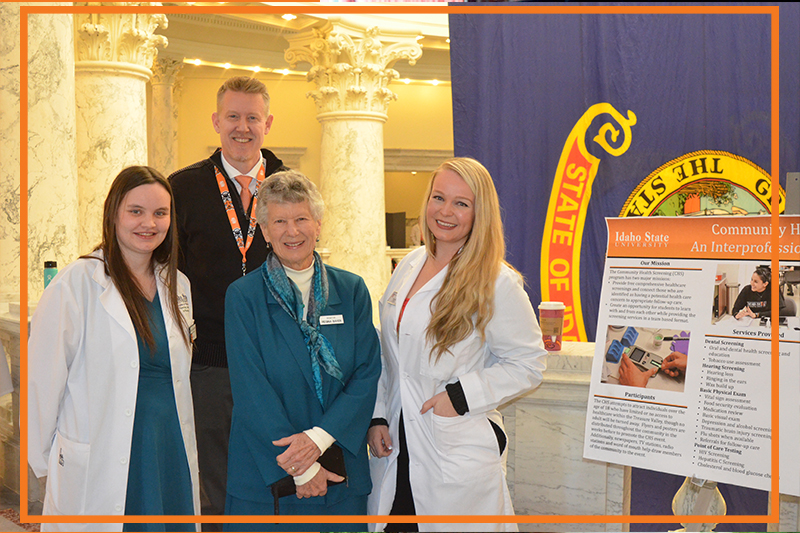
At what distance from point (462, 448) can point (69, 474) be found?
4.51 ft

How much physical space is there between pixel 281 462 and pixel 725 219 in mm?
1758

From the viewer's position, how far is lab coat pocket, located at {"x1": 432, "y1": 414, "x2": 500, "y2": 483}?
226 centimetres

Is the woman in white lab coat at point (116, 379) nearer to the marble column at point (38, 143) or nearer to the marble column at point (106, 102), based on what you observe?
the marble column at point (38, 143)

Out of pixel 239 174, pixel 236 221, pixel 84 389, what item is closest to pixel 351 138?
pixel 239 174

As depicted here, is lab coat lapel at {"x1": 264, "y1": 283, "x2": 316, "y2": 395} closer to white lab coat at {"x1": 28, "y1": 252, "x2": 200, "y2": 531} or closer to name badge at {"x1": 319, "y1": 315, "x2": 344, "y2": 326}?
name badge at {"x1": 319, "y1": 315, "x2": 344, "y2": 326}

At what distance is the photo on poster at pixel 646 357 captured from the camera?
7.95 feet

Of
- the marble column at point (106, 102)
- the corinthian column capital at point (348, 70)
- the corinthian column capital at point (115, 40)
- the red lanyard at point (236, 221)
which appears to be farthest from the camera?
the corinthian column capital at point (348, 70)

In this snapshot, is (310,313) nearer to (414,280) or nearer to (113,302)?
(414,280)

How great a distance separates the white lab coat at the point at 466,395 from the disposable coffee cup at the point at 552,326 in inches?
22.3

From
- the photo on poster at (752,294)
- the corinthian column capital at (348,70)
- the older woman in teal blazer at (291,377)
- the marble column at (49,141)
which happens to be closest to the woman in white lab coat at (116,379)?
the older woman in teal blazer at (291,377)

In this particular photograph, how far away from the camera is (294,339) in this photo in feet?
7.41

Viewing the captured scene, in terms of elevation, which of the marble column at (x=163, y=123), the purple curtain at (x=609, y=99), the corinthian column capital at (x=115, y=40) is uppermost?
the marble column at (x=163, y=123)

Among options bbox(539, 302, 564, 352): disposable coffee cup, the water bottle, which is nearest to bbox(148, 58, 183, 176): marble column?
the water bottle

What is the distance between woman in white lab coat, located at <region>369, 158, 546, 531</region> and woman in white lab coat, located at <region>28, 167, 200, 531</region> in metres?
0.80
